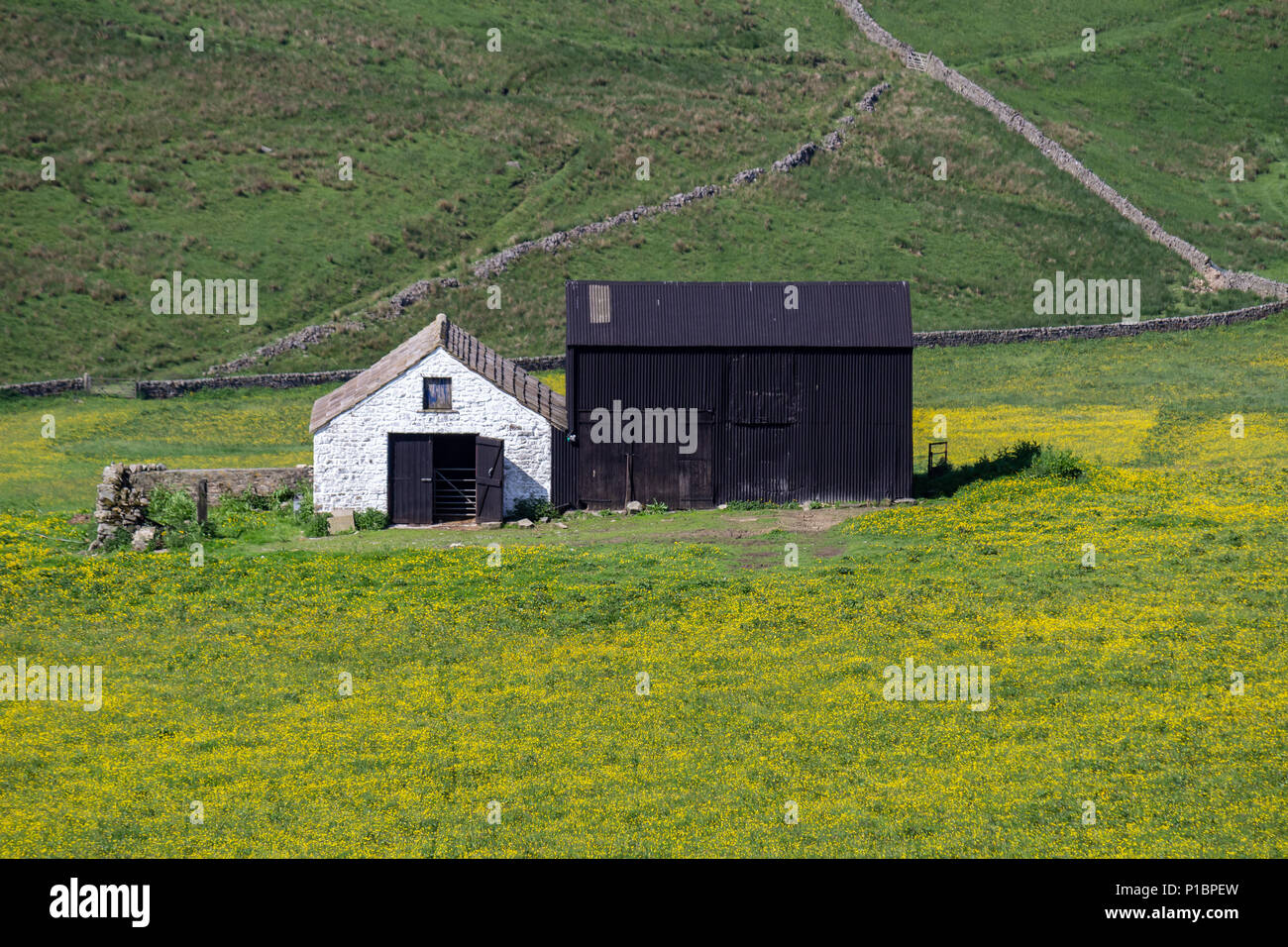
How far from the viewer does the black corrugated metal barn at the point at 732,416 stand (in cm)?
3972

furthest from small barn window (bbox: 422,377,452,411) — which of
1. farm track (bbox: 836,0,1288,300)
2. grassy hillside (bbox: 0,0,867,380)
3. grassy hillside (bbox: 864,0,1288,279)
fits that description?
grassy hillside (bbox: 864,0,1288,279)

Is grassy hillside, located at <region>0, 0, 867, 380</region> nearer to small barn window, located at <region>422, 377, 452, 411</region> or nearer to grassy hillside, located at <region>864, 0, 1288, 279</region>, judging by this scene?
grassy hillside, located at <region>864, 0, 1288, 279</region>

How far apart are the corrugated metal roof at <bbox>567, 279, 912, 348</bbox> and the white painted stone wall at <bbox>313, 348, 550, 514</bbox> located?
9.36ft

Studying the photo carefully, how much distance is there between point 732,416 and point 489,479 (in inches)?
277

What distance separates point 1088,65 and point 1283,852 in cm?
10231

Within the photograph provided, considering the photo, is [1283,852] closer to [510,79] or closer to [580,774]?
[580,774]

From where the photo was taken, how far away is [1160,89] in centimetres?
10581

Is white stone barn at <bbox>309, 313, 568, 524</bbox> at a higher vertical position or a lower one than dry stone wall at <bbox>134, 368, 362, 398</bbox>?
lower

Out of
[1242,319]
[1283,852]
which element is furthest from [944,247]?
[1283,852]

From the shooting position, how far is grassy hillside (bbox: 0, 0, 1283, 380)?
2825 inches

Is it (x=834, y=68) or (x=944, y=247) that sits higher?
(x=834, y=68)

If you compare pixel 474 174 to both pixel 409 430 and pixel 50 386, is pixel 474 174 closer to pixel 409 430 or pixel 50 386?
pixel 50 386

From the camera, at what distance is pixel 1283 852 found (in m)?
16.2

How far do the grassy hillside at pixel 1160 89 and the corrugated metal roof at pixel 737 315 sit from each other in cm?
4570
